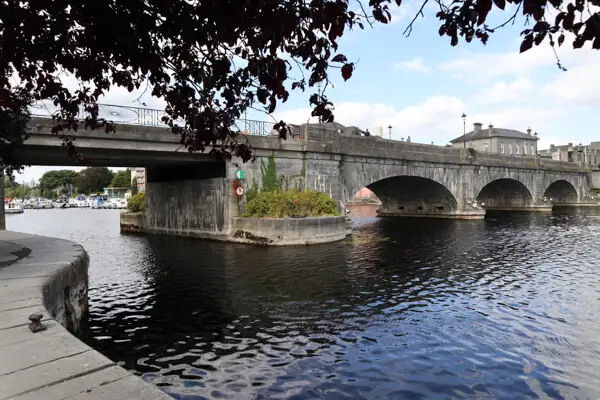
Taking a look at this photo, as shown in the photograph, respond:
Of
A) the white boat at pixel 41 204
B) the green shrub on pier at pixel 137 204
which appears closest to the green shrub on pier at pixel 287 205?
the green shrub on pier at pixel 137 204

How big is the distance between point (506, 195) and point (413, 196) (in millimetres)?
20210

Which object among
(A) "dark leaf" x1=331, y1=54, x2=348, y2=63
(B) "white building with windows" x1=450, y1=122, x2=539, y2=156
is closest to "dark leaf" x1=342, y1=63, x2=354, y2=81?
(A) "dark leaf" x1=331, y1=54, x2=348, y2=63

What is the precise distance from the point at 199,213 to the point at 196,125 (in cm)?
2206

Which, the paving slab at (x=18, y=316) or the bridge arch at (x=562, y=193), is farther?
the bridge arch at (x=562, y=193)

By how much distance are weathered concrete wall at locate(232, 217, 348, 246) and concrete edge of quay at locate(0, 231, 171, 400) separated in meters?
13.0

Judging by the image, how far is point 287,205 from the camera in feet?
74.1

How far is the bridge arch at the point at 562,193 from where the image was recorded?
65.0 metres

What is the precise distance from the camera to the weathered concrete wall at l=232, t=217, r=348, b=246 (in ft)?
70.8

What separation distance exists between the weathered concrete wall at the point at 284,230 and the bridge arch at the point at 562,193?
180 ft

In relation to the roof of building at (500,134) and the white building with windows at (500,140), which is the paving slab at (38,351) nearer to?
the white building with windows at (500,140)

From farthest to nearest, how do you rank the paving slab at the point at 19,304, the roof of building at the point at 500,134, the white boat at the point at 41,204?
the white boat at the point at 41,204
the roof of building at the point at 500,134
the paving slab at the point at 19,304

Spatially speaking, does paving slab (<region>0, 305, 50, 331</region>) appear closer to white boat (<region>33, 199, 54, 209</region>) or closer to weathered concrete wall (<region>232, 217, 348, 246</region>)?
weathered concrete wall (<region>232, 217, 348, 246</region>)

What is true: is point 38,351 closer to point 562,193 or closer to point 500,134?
point 562,193

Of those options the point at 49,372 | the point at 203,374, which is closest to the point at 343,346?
the point at 203,374
